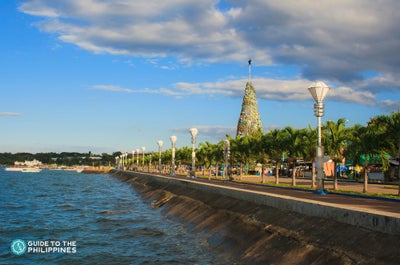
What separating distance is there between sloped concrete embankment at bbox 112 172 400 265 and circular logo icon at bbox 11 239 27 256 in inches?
329

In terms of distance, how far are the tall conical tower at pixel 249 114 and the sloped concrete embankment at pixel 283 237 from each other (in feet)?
424

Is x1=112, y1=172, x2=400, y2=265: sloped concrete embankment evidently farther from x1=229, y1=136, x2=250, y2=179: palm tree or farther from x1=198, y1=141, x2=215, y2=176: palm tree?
x1=198, y1=141, x2=215, y2=176: palm tree

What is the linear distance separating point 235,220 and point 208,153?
6523cm

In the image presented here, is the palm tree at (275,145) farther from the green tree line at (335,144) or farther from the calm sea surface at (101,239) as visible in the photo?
the calm sea surface at (101,239)

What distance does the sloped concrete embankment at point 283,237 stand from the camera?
461 inches

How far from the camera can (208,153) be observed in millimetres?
86625

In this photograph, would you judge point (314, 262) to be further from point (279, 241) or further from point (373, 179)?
point (373, 179)

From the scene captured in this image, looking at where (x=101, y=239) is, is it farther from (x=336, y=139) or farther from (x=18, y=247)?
(x=336, y=139)

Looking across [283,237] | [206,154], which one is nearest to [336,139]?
[283,237]

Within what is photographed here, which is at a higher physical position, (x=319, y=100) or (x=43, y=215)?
(x=319, y=100)

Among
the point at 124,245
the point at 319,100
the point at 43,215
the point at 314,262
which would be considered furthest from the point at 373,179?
the point at 314,262

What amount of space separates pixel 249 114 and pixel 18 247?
5498 inches

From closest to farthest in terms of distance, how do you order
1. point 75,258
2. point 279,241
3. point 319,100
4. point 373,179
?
point 279,241
point 75,258
point 319,100
point 373,179

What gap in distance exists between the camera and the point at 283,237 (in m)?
15.8
